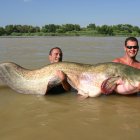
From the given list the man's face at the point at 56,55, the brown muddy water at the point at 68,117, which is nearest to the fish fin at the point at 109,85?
the brown muddy water at the point at 68,117

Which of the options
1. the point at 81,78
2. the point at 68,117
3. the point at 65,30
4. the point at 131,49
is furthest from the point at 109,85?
the point at 65,30

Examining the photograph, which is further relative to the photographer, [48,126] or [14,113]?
[14,113]

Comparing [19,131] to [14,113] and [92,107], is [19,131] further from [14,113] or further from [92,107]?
[92,107]

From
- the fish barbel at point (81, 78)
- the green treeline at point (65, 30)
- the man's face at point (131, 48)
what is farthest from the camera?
the green treeline at point (65, 30)

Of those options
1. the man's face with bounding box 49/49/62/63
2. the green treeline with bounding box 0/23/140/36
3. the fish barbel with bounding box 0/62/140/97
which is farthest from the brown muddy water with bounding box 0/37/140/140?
the green treeline with bounding box 0/23/140/36

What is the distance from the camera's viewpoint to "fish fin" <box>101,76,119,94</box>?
4.98m

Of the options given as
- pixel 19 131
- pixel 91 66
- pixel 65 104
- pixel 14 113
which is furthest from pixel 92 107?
pixel 19 131

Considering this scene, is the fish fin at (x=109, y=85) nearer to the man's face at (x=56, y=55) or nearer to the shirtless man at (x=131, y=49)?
the shirtless man at (x=131, y=49)

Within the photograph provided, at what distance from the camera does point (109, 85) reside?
5.01 metres

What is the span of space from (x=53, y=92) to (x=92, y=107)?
1.17 m

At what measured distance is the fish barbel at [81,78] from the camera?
496 centimetres

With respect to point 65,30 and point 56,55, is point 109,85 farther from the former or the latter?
point 65,30

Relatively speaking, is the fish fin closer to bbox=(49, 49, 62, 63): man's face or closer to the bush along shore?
bbox=(49, 49, 62, 63): man's face

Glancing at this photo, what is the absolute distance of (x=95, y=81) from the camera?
5055 millimetres
